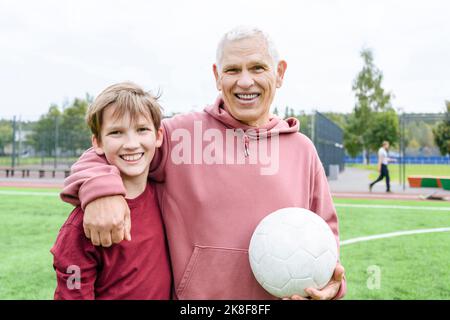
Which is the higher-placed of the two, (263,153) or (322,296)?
(263,153)

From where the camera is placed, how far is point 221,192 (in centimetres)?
197

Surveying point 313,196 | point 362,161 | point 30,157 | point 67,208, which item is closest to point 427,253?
point 313,196

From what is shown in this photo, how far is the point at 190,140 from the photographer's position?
213cm

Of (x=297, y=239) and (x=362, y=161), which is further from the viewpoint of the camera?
(x=362, y=161)

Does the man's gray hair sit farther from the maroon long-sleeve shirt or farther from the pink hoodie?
the maroon long-sleeve shirt

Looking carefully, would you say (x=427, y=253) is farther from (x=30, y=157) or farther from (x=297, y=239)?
(x=30, y=157)

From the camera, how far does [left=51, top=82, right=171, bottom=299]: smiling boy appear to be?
5.84ft

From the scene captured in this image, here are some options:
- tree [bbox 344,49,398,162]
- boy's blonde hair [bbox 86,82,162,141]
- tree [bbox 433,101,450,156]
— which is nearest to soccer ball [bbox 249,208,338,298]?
boy's blonde hair [bbox 86,82,162,141]

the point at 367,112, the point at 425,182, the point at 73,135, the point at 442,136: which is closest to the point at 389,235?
the point at 425,182

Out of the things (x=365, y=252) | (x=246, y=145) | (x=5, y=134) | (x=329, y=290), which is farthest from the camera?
(x=5, y=134)

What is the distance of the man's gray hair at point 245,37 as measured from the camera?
6.55 feet

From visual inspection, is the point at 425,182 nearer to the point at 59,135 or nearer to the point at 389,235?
the point at 389,235

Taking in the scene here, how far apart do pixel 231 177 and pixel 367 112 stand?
50.4 metres

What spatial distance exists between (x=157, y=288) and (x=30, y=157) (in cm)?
2348
